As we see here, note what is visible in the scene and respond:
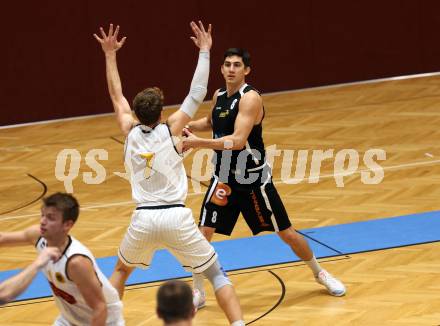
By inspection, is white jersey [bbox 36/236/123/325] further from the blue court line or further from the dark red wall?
the dark red wall

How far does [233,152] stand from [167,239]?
123 cm

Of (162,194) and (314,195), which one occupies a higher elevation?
(162,194)

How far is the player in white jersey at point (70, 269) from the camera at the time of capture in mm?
5246

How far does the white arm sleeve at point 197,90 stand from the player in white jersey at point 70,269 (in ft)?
5.14

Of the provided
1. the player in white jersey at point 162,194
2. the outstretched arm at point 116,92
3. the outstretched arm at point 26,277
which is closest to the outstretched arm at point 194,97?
the player in white jersey at point 162,194

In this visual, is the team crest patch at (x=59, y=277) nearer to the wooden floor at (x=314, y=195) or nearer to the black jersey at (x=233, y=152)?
the wooden floor at (x=314, y=195)

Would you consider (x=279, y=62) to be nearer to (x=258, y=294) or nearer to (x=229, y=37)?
(x=229, y=37)

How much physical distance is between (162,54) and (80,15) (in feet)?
4.74

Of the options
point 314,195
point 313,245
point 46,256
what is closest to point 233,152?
point 313,245

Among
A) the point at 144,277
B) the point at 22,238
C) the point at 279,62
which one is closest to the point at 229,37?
the point at 279,62

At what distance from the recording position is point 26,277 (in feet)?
15.8

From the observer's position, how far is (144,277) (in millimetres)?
8438

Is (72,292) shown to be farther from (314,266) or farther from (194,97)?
(314,266)

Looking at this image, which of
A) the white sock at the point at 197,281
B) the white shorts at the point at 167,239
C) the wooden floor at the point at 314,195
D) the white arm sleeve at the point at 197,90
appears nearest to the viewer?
the white shorts at the point at 167,239
